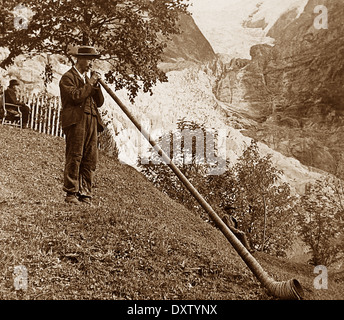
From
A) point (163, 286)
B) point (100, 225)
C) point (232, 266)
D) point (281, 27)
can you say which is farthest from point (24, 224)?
point (281, 27)

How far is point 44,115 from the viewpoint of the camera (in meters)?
15.2

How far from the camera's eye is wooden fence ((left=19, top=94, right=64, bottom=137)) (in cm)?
1507

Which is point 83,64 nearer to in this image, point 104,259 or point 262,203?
point 104,259

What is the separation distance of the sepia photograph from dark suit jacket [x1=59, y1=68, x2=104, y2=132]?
2cm

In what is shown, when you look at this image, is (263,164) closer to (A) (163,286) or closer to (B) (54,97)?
(B) (54,97)

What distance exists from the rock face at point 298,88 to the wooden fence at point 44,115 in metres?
5.84

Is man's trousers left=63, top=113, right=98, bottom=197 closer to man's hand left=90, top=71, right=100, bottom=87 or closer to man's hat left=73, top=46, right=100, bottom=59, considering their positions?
man's hand left=90, top=71, right=100, bottom=87

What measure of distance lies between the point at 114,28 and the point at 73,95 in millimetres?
6641

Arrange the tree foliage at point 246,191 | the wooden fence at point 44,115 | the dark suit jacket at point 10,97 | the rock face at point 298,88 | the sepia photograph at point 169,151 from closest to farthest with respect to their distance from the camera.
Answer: the sepia photograph at point 169,151
the dark suit jacket at point 10,97
the rock face at point 298,88
the wooden fence at point 44,115
the tree foliage at point 246,191

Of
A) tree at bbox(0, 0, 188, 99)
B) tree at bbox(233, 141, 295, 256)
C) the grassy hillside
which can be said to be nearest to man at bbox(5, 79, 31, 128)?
tree at bbox(0, 0, 188, 99)

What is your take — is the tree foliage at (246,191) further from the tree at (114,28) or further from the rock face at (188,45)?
the tree at (114,28)

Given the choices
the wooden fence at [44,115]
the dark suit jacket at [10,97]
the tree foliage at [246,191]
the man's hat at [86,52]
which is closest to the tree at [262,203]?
the tree foliage at [246,191]

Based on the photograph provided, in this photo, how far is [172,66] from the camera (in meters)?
13.7

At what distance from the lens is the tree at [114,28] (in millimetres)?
10773
